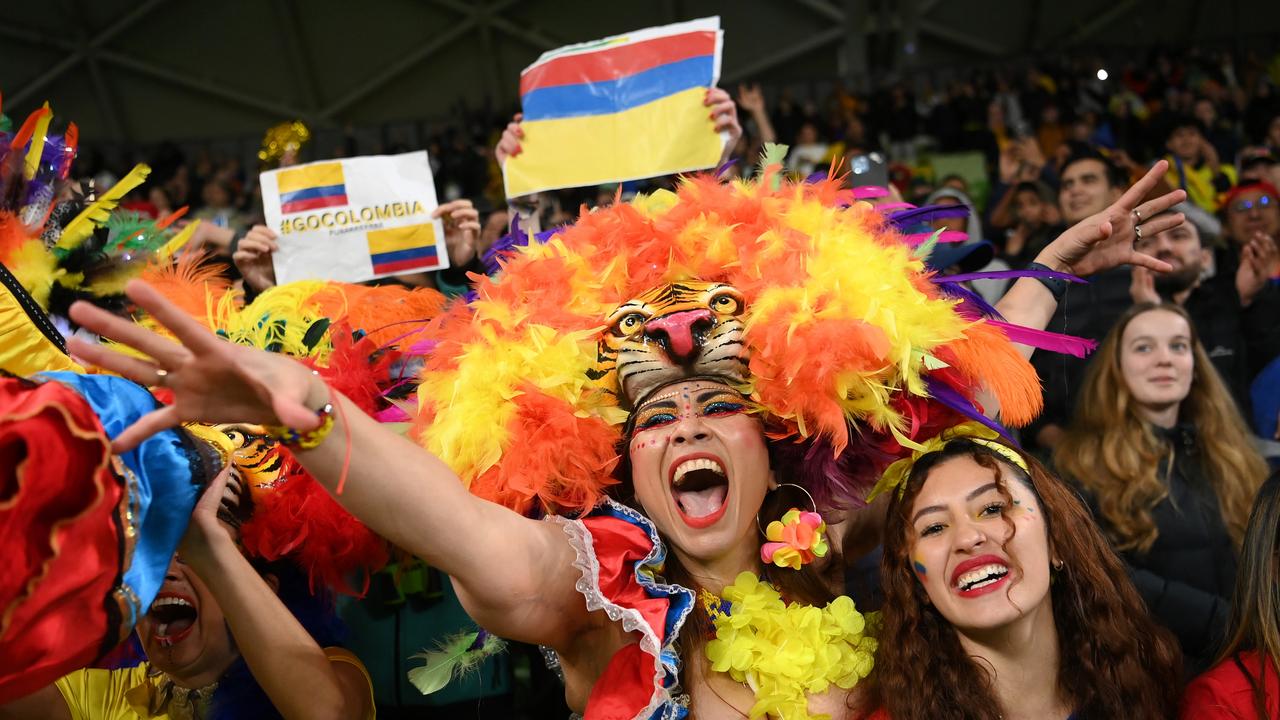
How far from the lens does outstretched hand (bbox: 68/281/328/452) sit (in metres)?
1.25

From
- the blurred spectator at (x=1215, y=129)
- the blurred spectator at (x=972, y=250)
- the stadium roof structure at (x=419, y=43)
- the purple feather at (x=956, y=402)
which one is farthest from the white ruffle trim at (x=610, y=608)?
the stadium roof structure at (x=419, y=43)

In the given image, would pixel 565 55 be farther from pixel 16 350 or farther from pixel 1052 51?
pixel 1052 51

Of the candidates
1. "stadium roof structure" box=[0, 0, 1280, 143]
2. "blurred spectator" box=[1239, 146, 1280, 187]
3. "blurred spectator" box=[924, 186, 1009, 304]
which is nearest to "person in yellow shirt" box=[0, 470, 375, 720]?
"blurred spectator" box=[924, 186, 1009, 304]

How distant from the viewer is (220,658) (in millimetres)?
2137

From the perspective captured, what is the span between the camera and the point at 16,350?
1778 millimetres

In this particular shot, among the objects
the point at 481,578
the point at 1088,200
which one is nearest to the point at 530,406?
the point at 481,578

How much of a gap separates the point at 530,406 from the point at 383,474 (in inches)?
24.1

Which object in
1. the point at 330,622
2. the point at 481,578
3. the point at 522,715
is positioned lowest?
the point at 522,715

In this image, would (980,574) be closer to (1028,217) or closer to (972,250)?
(972,250)

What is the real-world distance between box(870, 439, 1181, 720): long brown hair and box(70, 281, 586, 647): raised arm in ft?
1.96

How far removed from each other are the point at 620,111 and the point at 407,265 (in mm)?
703

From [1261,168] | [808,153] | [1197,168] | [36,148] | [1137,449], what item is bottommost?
[808,153]

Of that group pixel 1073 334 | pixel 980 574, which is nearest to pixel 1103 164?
pixel 1073 334

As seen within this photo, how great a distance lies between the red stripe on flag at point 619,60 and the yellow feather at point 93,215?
106 centimetres
